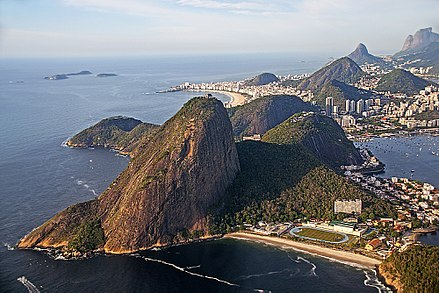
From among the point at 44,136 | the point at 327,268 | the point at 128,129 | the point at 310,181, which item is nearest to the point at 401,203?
the point at 310,181

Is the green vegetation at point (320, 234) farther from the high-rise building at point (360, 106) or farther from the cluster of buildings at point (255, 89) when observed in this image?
the cluster of buildings at point (255, 89)

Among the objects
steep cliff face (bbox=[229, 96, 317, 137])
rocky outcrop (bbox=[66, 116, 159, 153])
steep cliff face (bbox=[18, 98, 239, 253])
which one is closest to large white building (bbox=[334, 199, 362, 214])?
steep cliff face (bbox=[18, 98, 239, 253])

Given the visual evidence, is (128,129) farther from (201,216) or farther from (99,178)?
(201,216)

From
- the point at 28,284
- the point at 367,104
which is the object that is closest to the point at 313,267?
the point at 28,284

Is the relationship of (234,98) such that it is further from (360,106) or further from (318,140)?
(318,140)

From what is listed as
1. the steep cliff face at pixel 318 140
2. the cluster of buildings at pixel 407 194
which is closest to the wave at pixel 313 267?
the cluster of buildings at pixel 407 194
